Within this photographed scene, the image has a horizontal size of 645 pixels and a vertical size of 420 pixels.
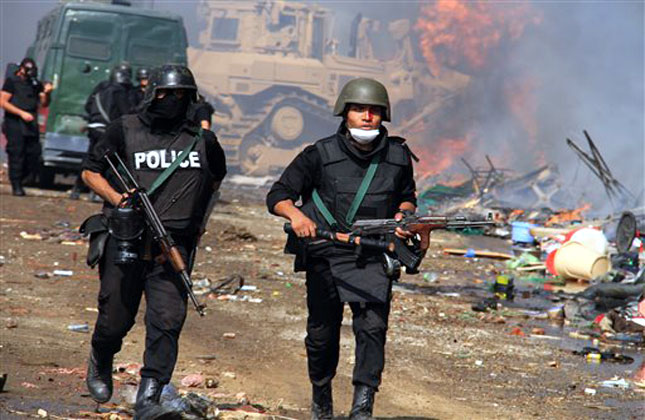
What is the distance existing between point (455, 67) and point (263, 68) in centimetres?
796

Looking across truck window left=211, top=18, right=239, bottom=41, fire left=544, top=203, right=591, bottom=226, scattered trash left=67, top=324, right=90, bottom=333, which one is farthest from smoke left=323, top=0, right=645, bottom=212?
scattered trash left=67, top=324, right=90, bottom=333

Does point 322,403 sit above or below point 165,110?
below

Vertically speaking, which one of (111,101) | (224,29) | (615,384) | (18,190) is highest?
(224,29)

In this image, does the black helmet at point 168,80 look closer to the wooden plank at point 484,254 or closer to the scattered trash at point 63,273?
the scattered trash at point 63,273

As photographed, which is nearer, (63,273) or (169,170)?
(169,170)

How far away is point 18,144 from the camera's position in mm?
15797

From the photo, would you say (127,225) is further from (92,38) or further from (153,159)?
(92,38)

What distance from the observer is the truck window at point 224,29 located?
33594mm

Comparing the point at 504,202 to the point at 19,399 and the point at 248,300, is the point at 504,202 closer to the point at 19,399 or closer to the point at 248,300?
the point at 248,300

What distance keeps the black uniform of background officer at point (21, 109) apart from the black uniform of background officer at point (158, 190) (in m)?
10.2

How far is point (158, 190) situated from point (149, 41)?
12250mm

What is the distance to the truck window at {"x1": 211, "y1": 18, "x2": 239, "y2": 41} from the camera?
110 feet

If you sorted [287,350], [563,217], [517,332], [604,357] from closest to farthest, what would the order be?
[287,350]
[604,357]
[517,332]
[563,217]

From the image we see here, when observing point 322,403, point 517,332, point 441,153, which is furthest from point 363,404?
point 441,153
